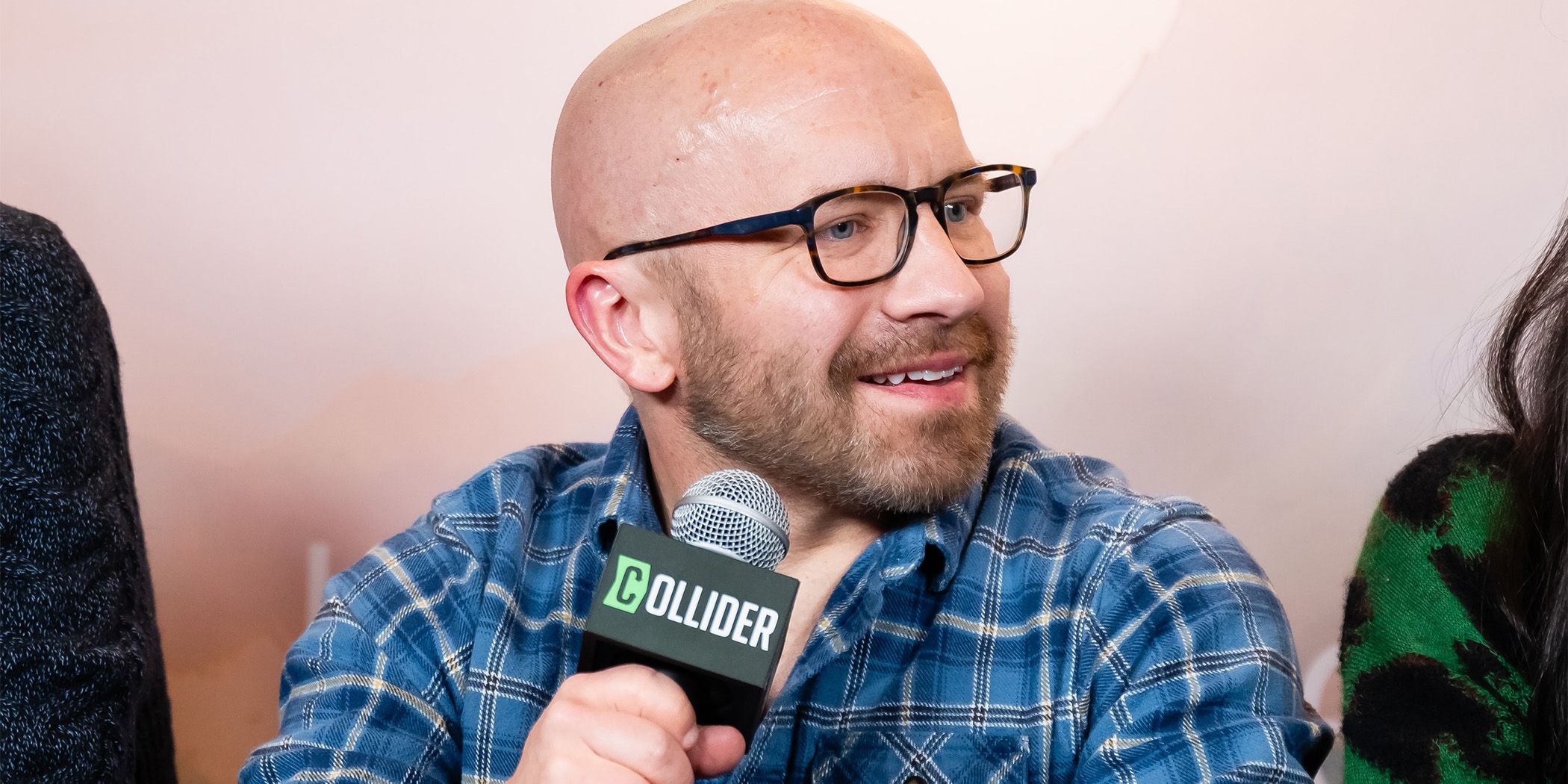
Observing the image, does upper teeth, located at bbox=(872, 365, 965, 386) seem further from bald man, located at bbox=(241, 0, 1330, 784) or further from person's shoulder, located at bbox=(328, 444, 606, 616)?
person's shoulder, located at bbox=(328, 444, 606, 616)

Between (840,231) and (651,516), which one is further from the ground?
(840,231)

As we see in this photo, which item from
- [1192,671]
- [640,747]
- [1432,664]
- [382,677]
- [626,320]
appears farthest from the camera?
[626,320]

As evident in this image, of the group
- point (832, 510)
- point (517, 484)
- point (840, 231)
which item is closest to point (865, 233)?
point (840, 231)

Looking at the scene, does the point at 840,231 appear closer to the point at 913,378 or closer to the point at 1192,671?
the point at 913,378

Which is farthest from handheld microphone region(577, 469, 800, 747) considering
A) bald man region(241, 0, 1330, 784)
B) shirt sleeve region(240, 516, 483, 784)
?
shirt sleeve region(240, 516, 483, 784)

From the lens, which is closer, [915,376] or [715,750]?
[715,750]

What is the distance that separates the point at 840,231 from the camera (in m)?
1.44

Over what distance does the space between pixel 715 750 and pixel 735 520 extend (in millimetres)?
157

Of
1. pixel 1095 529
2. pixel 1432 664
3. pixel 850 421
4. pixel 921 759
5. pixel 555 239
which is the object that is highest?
pixel 555 239

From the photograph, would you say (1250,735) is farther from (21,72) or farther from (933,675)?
(21,72)

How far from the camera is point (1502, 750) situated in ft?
4.34

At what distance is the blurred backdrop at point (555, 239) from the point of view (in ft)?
6.85

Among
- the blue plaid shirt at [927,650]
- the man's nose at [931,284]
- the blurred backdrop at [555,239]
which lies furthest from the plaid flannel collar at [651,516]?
the blurred backdrop at [555,239]

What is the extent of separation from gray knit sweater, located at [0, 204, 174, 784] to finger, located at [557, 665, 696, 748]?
2.52 feet
